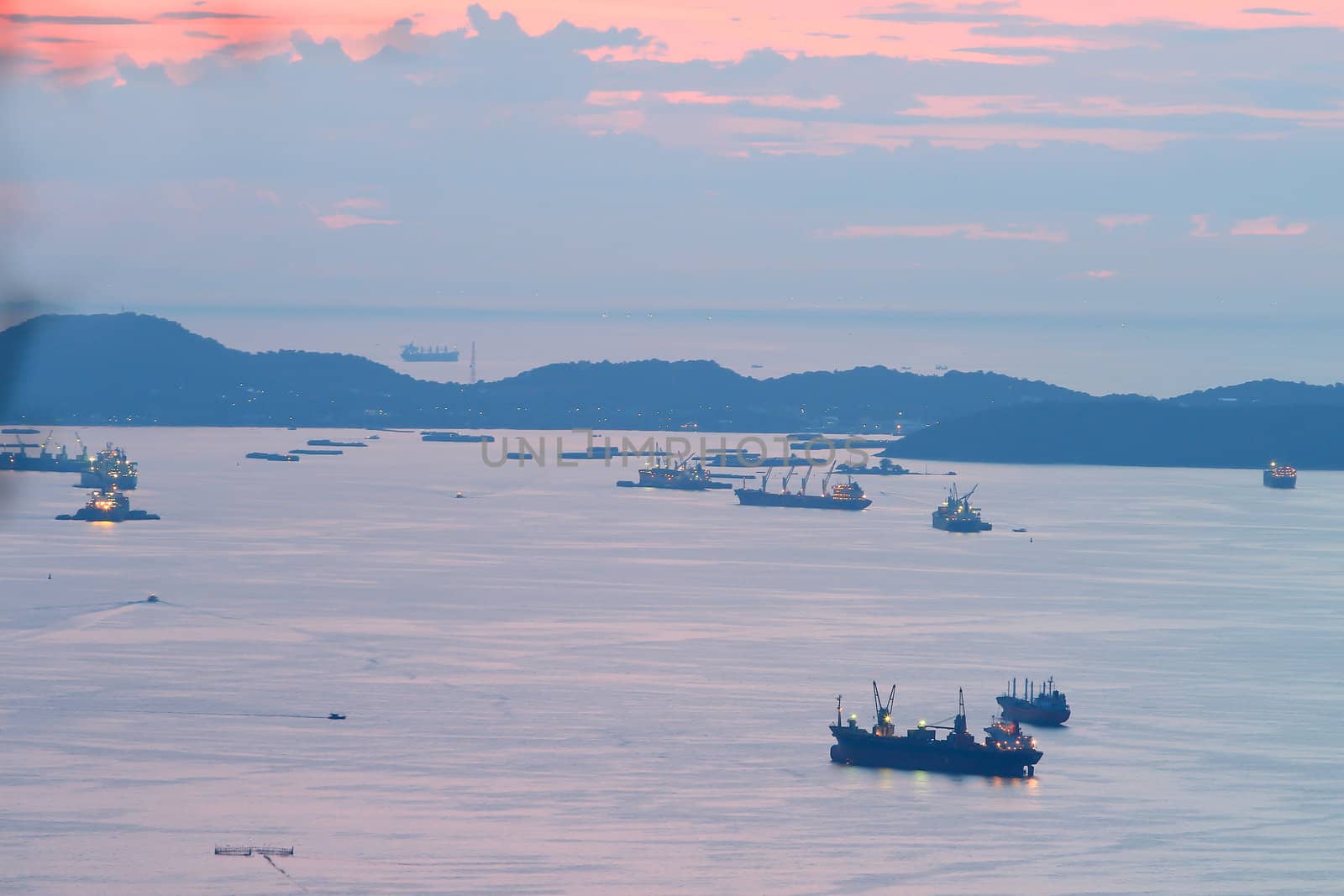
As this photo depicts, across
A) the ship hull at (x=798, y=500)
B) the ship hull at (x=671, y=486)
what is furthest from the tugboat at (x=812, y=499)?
the ship hull at (x=671, y=486)

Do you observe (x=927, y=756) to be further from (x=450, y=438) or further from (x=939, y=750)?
(x=450, y=438)

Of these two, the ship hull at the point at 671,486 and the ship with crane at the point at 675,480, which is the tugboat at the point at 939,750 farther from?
the ship hull at the point at 671,486

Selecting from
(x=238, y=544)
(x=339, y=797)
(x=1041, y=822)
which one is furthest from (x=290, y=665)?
(x=238, y=544)

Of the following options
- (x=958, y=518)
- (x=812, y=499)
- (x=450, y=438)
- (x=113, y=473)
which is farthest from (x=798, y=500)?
(x=450, y=438)

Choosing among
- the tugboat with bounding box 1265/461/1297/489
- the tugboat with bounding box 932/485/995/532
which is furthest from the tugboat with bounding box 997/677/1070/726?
the tugboat with bounding box 1265/461/1297/489

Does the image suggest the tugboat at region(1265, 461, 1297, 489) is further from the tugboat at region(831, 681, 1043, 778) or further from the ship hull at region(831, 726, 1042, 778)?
the ship hull at region(831, 726, 1042, 778)

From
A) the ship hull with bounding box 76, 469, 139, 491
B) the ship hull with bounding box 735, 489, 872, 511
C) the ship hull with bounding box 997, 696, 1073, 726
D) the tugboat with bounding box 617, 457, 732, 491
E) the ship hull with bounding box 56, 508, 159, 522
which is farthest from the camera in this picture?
the tugboat with bounding box 617, 457, 732, 491

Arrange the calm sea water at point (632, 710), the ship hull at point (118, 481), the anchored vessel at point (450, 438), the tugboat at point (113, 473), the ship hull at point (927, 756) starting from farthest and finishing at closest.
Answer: the anchored vessel at point (450, 438), the tugboat at point (113, 473), the ship hull at point (118, 481), the ship hull at point (927, 756), the calm sea water at point (632, 710)
